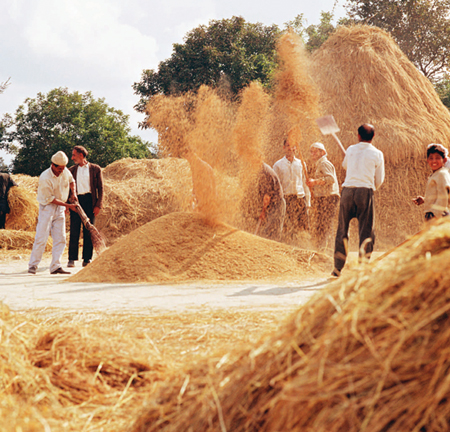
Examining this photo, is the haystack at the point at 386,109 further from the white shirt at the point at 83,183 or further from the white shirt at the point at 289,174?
the white shirt at the point at 83,183

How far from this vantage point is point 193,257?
23.1ft

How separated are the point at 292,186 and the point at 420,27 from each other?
18493 millimetres

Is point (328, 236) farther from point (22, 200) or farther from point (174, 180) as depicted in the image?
point (22, 200)

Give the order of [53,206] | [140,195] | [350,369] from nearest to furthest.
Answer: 1. [350,369]
2. [53,206]
3. [140,195]

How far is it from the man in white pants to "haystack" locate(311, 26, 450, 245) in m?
6.83

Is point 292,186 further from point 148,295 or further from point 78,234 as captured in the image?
point 148,295

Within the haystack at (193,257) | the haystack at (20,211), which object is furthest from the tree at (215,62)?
the haystack at (193,257)

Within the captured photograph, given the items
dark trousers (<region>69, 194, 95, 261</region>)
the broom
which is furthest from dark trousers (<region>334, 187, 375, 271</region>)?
dark trousers (<region>69, 194, 95, 261</region>)

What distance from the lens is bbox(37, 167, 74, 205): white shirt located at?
7707 millimetres

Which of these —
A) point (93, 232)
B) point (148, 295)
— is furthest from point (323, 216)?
point (148, 295)

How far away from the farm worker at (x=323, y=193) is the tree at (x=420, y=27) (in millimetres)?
17505

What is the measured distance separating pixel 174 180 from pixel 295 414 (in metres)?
13.7

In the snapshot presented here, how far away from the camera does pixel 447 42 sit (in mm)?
23344

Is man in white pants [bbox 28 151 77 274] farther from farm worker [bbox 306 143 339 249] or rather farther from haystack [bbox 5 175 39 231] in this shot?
haystack [bbox 5 175 39 231]
